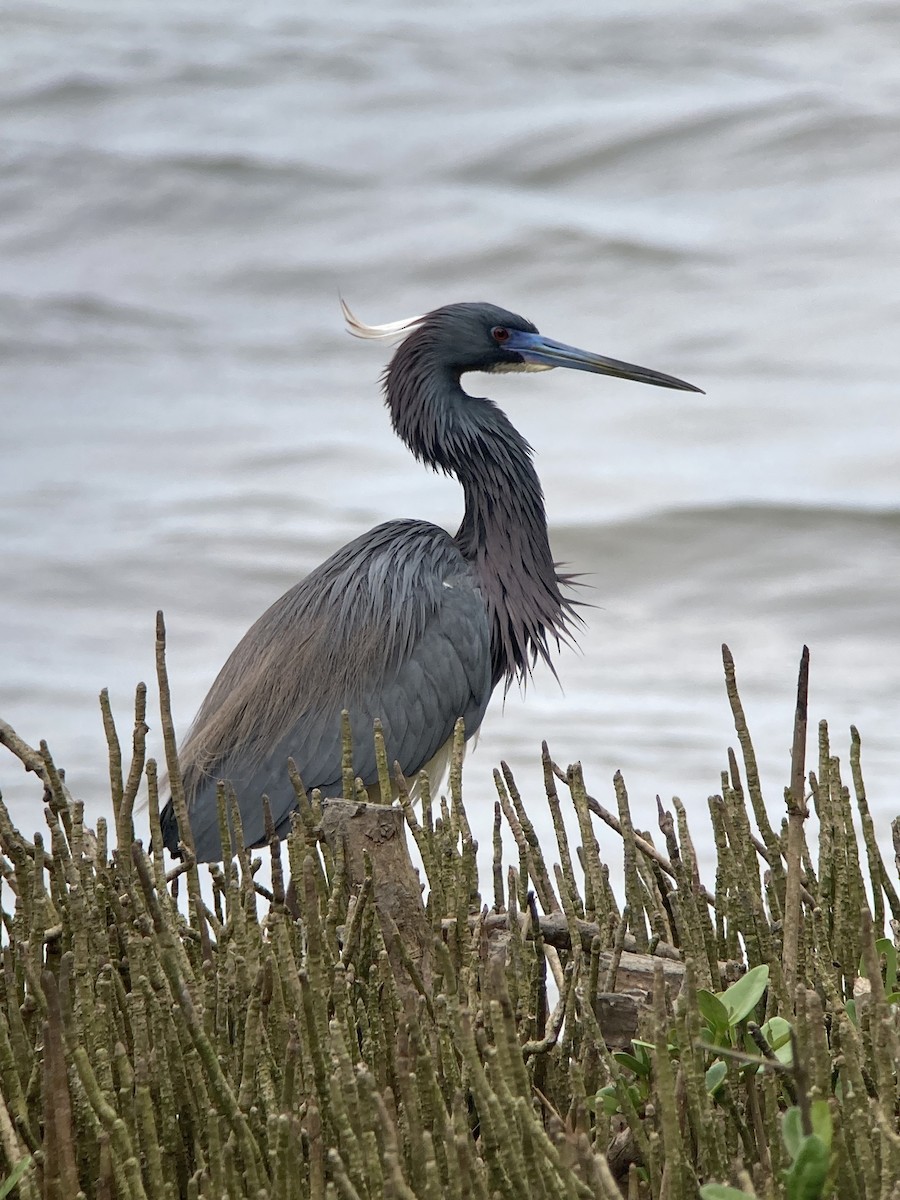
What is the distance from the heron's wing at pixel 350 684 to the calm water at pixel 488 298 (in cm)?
203

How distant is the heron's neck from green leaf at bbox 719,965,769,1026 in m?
2.00

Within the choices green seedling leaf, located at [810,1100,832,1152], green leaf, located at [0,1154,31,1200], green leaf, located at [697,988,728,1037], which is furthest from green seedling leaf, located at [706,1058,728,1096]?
green leaf, located at [0,1154,31,1200]

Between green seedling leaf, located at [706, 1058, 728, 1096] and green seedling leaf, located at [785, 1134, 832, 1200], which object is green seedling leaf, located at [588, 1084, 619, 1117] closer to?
green seedling leaf, located at [706, 1058, 728, 1096]

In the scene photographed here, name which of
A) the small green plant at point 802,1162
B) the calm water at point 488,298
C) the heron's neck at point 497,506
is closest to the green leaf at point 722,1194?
the small green plant at point 802,1162

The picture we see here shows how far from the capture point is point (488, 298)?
882 centimetres

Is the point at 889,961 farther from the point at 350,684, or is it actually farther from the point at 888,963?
the point at 350,684

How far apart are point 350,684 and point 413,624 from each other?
16cm

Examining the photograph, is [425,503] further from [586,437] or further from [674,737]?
[674,737]

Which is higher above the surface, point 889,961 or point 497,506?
point 497,506

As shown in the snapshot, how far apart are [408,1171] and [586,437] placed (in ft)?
22.4

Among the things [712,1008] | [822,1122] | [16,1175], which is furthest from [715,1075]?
[16,1175]

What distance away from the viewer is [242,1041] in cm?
137

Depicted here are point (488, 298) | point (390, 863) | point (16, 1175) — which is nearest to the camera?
point (16, 1175)

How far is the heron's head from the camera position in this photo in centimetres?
332
